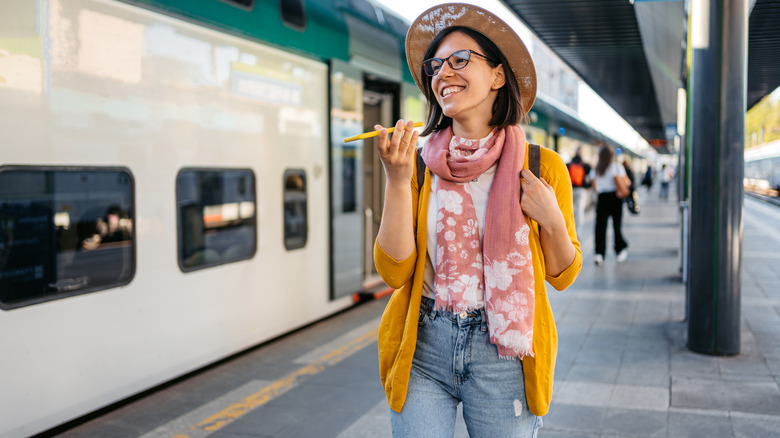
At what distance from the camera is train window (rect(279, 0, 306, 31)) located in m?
5.94

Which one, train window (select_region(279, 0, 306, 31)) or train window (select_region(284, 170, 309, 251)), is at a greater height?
train window (select_region(279, 0, 306, 31))

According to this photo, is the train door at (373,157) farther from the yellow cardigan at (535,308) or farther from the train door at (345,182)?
the yellow cardigan at (535,308)

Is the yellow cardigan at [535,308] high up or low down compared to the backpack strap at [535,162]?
down

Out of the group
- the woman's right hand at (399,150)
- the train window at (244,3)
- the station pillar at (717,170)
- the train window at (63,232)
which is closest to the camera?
the woman's right hand at (399,150)

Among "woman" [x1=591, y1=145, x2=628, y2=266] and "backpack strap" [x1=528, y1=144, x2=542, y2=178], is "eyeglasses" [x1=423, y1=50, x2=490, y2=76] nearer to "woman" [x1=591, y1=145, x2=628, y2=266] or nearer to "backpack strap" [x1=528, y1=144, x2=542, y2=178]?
"backpack strap" [x1=528, y1=144, x2=542, y2=178]

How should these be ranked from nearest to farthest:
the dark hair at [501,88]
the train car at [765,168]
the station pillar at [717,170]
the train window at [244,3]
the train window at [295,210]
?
the dark hair at [501,88] < the train window at [244,3] < the station pillar at [717,170] < the train window at [295,210] < the train car at [765,168]

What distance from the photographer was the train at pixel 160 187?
12.2 feet

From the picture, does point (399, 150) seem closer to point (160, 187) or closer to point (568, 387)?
point (160, 187)

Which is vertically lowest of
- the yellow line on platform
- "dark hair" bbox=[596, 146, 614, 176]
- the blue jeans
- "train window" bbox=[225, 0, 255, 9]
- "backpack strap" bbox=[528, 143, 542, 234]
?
the yellow line on platform

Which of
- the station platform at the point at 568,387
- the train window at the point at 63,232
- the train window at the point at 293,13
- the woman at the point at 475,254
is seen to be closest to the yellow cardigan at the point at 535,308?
the woman at the point at 475,254

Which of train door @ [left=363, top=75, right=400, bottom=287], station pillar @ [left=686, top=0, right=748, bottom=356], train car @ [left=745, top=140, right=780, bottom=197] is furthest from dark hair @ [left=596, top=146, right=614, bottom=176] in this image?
train car @ [left=745, top=140, right=780, bottom=197]

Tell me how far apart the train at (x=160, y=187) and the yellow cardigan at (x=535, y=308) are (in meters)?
2.38

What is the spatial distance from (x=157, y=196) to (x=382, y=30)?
13.2 ft

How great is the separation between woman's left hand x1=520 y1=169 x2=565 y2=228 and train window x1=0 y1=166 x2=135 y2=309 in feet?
8.94
